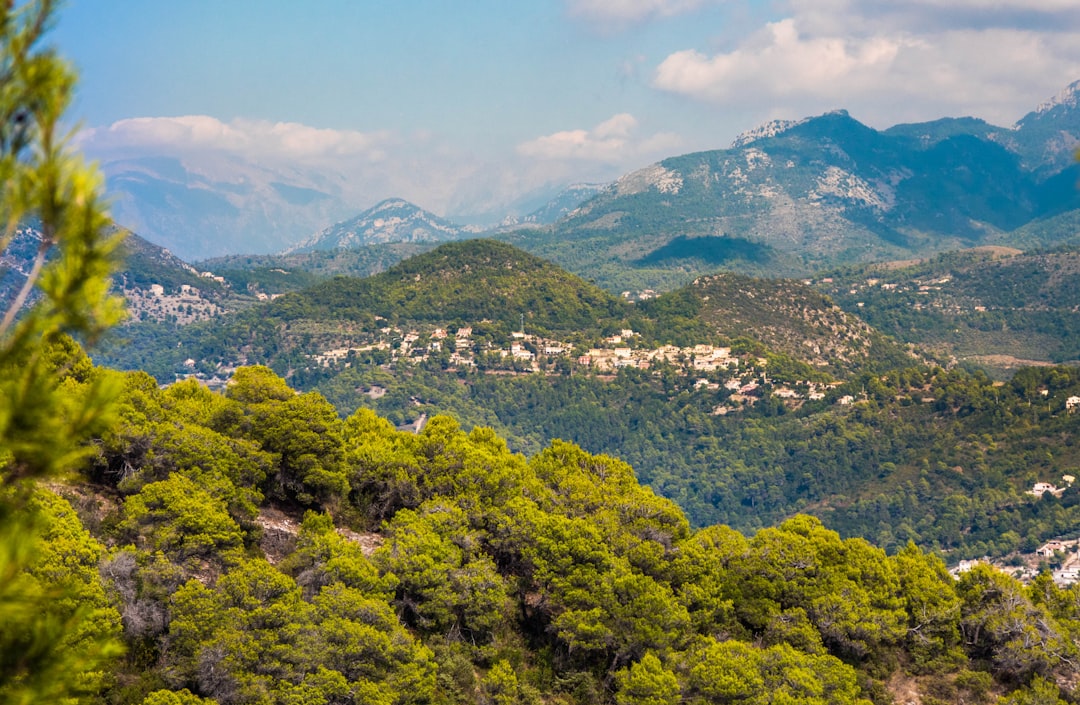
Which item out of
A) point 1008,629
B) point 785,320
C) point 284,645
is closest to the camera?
point 284,645

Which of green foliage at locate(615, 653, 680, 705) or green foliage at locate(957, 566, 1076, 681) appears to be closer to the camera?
green foliage at locate(615, 653, 680, 705)

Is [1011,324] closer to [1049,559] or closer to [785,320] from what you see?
[785,320]

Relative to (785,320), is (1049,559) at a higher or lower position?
lower

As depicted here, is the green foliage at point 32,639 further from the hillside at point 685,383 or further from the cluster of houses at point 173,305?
the cluster of houses at point 173,305

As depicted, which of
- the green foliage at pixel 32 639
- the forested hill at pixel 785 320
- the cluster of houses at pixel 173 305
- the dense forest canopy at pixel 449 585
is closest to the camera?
the green foliage at pixel 32 639

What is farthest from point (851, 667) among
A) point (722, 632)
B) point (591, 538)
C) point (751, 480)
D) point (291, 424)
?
point (751, 480)

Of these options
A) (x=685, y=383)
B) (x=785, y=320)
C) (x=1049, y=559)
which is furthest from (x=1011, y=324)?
(x=1049, y=559)

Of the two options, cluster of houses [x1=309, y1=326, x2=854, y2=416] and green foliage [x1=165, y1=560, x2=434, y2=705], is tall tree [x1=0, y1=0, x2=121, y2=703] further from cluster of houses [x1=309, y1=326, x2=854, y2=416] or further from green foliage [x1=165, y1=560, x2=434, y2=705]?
cluster of houses [x1=309, y1=326, x2=854, y2=416]

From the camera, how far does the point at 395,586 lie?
2189 cm

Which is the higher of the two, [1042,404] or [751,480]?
[1042,404]

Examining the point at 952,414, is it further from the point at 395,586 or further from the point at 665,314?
the point at 395,586

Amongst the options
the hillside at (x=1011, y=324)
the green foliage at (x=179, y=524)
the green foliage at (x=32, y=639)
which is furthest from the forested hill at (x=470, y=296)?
the green foliage at (x=32, y=639)

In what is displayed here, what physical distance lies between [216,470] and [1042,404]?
9554 centimetres

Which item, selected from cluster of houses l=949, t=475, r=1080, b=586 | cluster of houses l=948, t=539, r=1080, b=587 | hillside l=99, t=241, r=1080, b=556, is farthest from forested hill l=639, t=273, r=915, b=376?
cluster of houses l=948, t=539, r=1080, b=587
